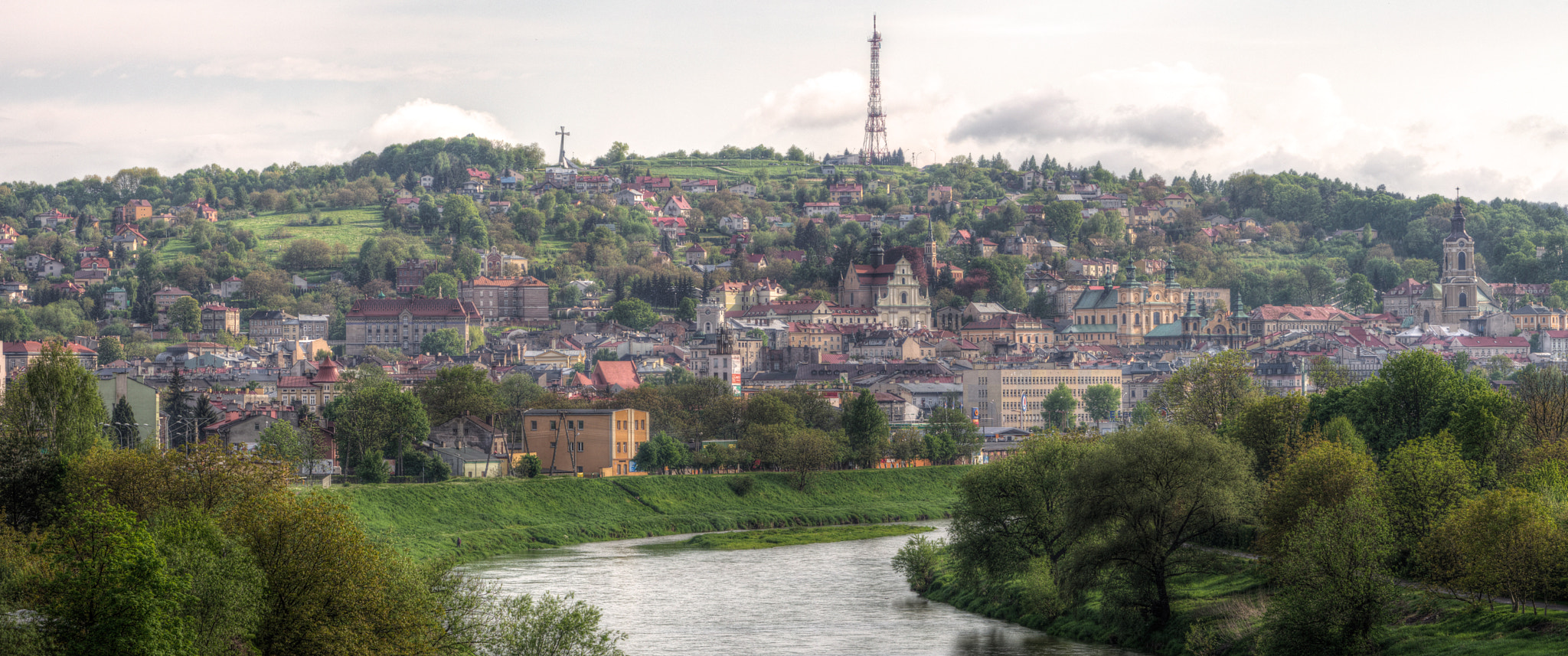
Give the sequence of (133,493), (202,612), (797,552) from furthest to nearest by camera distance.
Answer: (797,552), (133,493), (202,612)

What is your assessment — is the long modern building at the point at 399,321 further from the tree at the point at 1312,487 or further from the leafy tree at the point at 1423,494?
the leafy tree at the point at 1423,494

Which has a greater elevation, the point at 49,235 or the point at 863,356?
the point at 49,235

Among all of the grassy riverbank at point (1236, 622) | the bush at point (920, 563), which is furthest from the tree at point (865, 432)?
the grassy riverbank at point (1236, 622)

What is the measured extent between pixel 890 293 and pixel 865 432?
8063 centimetres

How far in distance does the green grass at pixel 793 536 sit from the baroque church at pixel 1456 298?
4137 inches

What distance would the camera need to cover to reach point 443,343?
14138 cm

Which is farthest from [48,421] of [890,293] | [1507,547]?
[890,293]

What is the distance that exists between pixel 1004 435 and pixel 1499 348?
209ft

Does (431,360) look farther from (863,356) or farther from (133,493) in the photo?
(133,493)

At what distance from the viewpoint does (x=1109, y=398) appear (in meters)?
112

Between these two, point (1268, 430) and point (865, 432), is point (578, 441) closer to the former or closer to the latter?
point (865, 432)

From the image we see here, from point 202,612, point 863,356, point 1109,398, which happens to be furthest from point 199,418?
point 863,356

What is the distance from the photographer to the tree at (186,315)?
486ft

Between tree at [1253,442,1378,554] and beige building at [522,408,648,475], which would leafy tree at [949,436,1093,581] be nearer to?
tree at [1253,442,1378,554]
